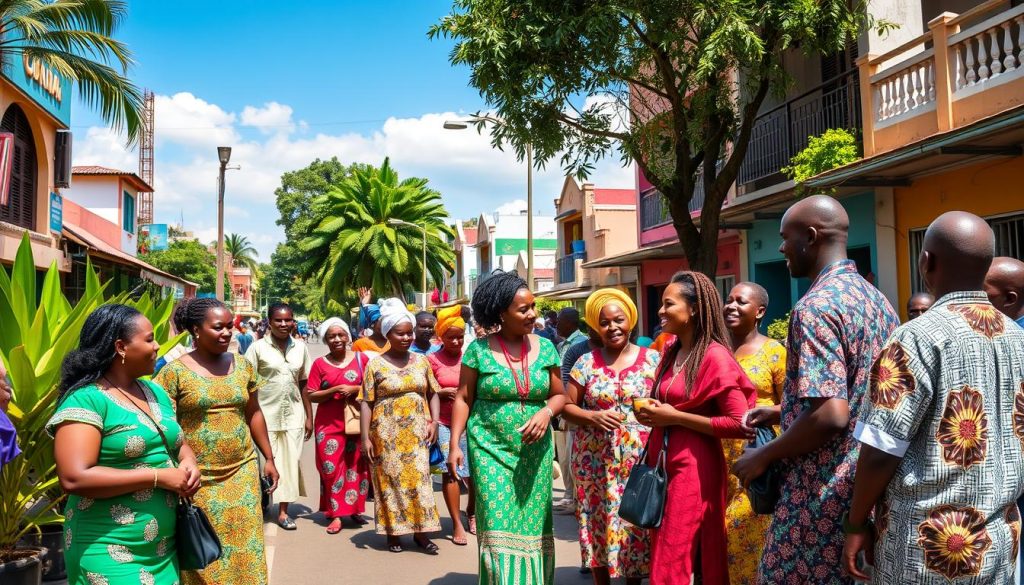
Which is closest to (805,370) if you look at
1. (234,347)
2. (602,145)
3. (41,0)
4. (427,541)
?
(427,541)

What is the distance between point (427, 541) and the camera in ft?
23.3

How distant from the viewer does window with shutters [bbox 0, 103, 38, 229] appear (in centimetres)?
1784

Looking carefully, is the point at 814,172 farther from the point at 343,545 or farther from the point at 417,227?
the point at 417,227

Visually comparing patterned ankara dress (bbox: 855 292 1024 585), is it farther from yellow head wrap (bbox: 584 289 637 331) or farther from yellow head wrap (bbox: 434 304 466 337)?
yellow head wrap (bbox: 434 304 466 337)

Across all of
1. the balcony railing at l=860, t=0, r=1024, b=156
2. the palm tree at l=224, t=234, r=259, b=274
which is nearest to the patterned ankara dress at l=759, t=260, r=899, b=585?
the balcony railing at l=860, t=0, r=1024, b=156

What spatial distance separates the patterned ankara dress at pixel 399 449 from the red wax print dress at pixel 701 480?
320cm

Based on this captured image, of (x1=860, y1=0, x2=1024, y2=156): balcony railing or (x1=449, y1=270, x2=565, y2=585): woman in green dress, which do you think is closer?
(x1=449, y1=270, x2=565, y2=585): woman in green dress

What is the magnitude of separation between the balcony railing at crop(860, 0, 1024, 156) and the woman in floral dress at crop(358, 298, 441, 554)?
7045 millimetres

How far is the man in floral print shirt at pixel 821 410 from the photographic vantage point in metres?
3.02

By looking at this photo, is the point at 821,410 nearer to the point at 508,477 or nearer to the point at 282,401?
the point at 508,477

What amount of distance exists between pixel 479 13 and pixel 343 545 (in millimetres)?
5896

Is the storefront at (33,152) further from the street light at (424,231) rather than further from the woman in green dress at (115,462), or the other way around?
the street light at (424,231)

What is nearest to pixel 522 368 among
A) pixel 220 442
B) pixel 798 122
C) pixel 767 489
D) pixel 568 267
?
pixel 220 442

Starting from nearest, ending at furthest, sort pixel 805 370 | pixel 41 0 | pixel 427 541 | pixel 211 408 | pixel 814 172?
1. pixel 805 370
2. pixel 211 408
3. pixel 427 541
4. pixel 814 172
5. pixel 41 0
